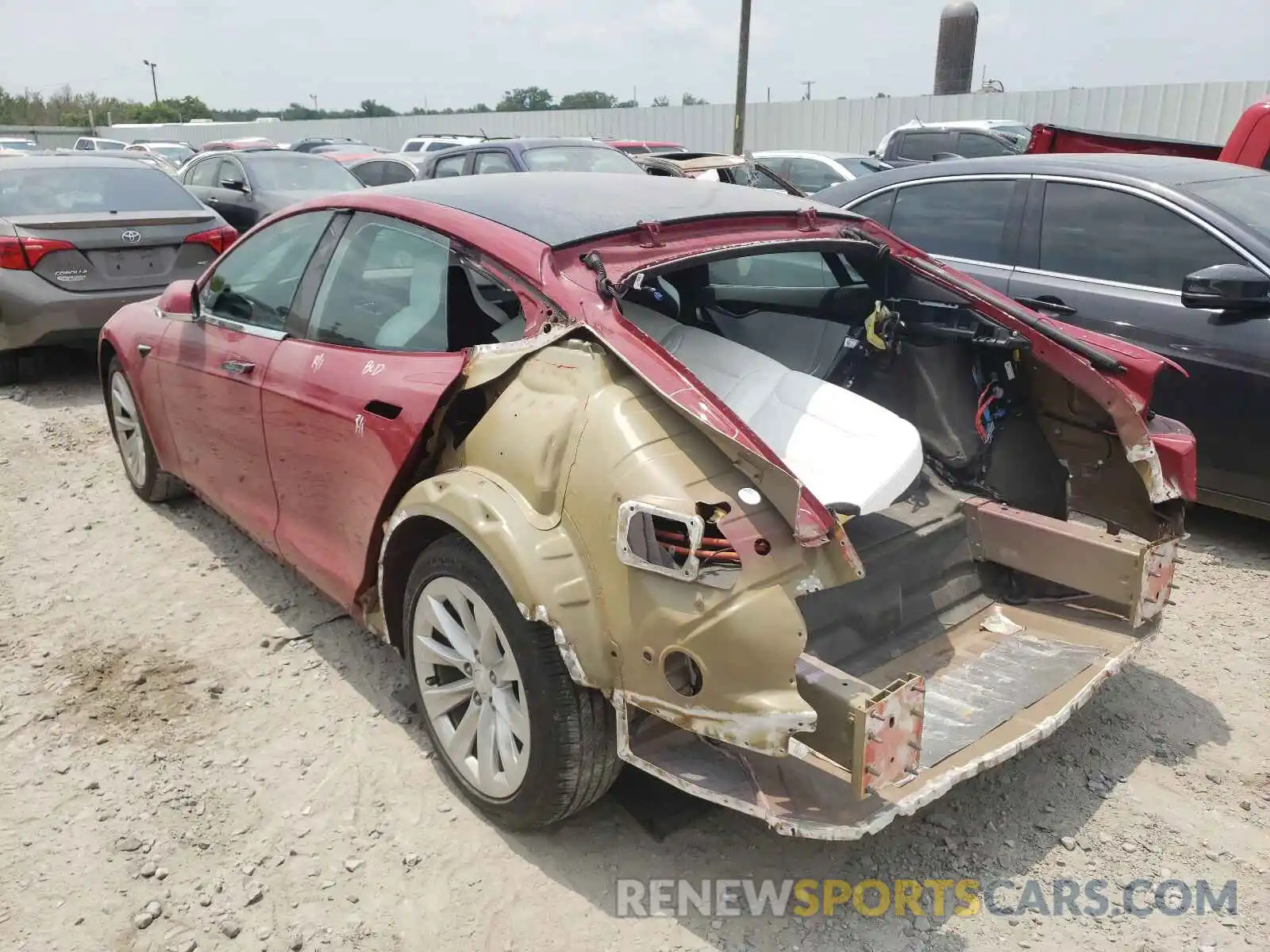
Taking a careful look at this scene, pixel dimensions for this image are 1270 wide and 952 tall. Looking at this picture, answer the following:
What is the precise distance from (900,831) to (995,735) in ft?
1.49

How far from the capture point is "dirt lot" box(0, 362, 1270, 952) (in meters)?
2.46

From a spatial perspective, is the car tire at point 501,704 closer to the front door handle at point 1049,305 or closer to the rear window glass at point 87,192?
the front door handle at point 1049,305

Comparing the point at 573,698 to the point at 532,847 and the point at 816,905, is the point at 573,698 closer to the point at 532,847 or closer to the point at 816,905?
the point at 532,847

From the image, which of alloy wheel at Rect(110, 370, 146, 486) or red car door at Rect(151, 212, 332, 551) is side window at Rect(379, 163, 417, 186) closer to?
alloy wheel at Rect(110, 370, 146, 486)

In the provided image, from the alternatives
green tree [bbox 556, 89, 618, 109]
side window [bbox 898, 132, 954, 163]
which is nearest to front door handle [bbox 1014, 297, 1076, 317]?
side window [bbox 898, 132, 954, 163]

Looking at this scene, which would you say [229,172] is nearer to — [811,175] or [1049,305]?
[811,175]

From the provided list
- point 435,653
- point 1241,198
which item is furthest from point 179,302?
point 1241,198

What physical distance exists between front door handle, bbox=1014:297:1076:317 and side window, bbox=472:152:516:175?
20.2 ft

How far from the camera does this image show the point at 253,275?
3.89 metres

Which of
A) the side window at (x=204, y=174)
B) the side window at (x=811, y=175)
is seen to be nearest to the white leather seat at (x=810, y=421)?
the side window at (x=204, y=174)

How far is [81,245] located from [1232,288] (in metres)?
6.99

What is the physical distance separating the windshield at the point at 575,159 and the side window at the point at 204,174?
4.17 m

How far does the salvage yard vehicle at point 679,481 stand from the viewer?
7.30 feet

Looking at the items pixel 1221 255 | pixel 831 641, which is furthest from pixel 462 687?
pixel 1221 255
